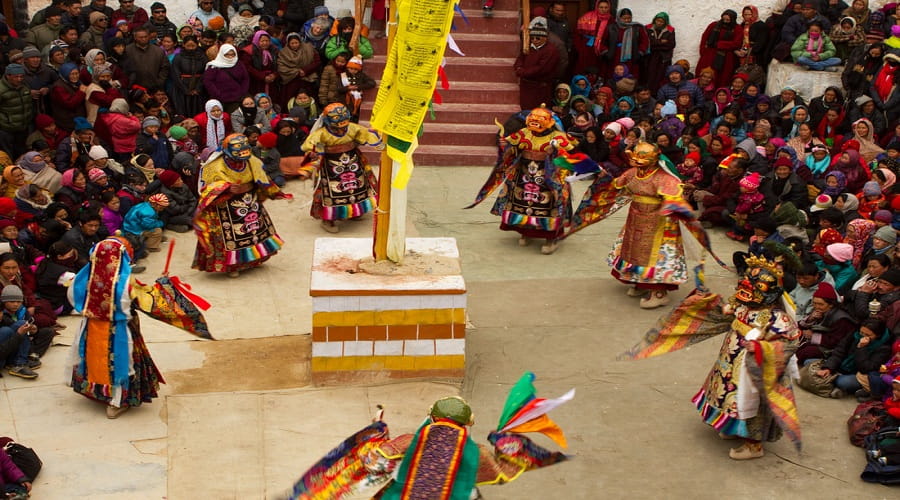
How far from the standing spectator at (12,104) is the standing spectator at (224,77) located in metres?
2.23

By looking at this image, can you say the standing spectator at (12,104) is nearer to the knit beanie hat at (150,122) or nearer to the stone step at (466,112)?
the knit beanie hat at (150,122)

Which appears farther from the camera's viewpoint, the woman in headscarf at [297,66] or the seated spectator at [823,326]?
the woman in headscarf at [297,66]

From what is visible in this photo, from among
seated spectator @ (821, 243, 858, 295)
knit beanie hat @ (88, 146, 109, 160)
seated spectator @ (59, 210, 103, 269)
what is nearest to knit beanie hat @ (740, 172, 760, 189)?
seated spectator @ (821, 243, 858, 295)

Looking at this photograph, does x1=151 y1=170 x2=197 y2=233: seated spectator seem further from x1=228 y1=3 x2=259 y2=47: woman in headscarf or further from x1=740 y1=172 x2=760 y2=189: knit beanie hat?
x1=740 y1=172 x2=760 y2=189: knit beanie hat

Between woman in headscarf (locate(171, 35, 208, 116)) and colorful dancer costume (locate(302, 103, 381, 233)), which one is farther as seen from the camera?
woman in headscarf (locate(171, 35, 208, 116))

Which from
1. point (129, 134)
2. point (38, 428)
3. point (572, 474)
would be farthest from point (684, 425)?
point (129, 134)

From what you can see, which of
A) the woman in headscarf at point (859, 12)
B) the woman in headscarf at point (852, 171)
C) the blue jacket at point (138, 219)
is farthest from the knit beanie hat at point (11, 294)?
the woman in headscarf at point (859, 12)

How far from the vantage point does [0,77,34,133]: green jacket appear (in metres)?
12.1

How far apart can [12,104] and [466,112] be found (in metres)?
5.23

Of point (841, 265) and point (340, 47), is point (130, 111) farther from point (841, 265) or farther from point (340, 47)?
point (841, 265)

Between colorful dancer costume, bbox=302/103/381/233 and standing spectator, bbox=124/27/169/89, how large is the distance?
10.0ft

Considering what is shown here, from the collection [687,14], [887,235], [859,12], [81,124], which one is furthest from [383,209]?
[859,12]

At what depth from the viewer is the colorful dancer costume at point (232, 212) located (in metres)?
10.5

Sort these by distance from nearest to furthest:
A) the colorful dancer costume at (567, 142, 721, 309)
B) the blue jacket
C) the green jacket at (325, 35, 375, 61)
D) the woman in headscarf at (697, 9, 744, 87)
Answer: the colorful dancer costume at (567, 142, 721, 309) < the blue jacket < the green jacket at (325, 35, 375, 61) < the woman in headscarf at (697, 9, 744, 87)
